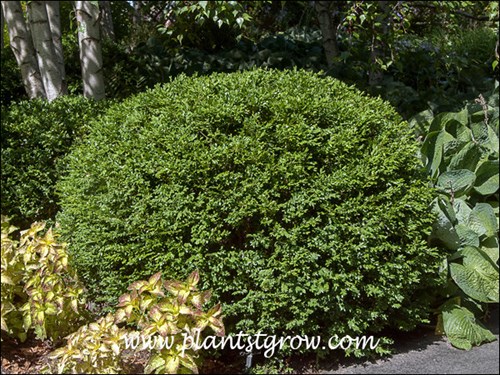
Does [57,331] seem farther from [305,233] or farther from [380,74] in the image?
[380,74]

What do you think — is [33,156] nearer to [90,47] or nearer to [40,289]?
[90,47]

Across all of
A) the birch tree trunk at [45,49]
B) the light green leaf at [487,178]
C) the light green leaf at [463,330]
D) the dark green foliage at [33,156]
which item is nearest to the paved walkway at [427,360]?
the light green leaf at [463,330]

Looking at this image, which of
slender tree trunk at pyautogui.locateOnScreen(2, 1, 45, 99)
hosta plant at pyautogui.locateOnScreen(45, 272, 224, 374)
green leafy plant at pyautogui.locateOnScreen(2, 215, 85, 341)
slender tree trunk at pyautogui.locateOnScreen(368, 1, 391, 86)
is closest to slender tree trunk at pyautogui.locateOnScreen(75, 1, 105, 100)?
slender tree trunk at pyautogui.locateOnScreen(2, 1, 45, 99)

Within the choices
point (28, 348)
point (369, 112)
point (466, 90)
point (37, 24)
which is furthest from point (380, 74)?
point (28, 348)

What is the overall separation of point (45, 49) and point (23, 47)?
0.49 metres

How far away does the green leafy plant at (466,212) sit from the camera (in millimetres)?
3816

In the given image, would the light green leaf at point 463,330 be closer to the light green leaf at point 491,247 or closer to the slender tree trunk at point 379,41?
the light green leaf at point 491,247

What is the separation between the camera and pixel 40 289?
11.5ft

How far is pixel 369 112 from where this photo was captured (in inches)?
145

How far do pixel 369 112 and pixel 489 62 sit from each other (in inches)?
193

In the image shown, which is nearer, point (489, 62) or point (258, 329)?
point (258, 329)

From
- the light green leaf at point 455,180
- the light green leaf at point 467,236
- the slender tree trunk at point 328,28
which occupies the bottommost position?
the light green leaf at point 467,236

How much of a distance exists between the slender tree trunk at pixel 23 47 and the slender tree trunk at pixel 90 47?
0.51 m

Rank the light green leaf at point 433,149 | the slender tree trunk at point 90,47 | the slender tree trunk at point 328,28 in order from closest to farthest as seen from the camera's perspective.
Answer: the light green leaf at point 433,149 < the slender tree trunk at point 90,47 < the slender tree trunk at point 328,28
